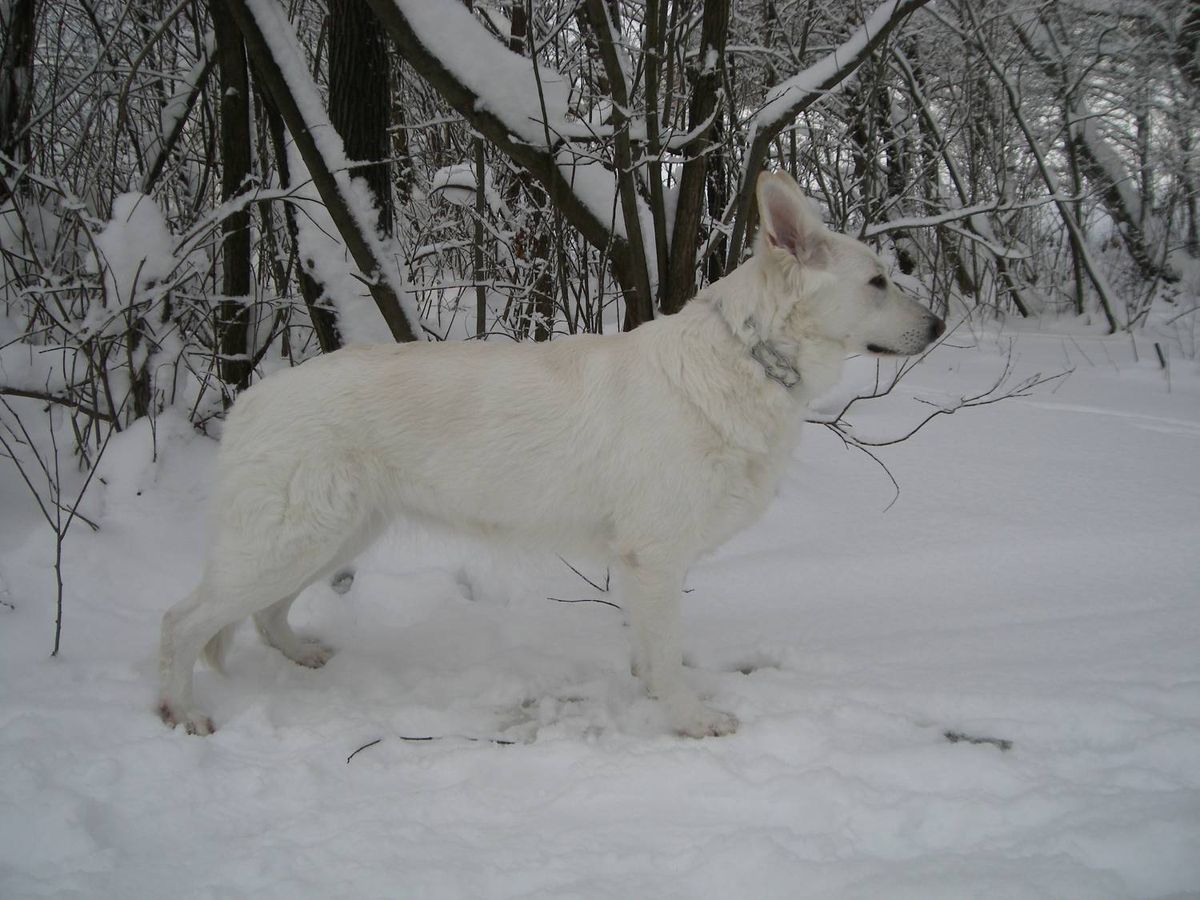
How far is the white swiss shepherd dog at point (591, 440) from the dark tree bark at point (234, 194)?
2.15 m

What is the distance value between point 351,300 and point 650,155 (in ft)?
6.41

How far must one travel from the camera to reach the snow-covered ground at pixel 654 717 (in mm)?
2006

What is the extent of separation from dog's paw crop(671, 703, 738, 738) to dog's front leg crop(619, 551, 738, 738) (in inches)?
0.6

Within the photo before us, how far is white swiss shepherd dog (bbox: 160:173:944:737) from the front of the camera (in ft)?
9.36

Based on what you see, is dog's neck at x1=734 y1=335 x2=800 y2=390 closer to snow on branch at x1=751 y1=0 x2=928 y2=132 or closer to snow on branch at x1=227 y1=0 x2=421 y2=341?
snow on branch at x1=751 y1=0 x2=928 y2=132

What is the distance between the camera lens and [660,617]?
2912mm

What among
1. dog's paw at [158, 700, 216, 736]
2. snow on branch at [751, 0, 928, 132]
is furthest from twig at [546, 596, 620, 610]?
snow on branch at [751, 0, 928, 132]

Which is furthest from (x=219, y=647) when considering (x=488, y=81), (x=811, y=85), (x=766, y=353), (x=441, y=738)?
(x=811, y=85)

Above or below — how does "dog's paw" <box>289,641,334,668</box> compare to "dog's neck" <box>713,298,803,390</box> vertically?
below

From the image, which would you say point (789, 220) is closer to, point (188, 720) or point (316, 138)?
point (316, 138)

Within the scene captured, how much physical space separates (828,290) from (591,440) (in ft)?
3.37

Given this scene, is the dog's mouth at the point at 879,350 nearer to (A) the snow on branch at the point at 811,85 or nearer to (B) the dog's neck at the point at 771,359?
(B) the dog's neck at the point at 771,359

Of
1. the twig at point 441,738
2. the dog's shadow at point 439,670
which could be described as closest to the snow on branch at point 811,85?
the dog's shadow at point 439,670

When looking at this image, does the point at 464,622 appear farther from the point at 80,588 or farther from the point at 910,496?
the point at 910,496
